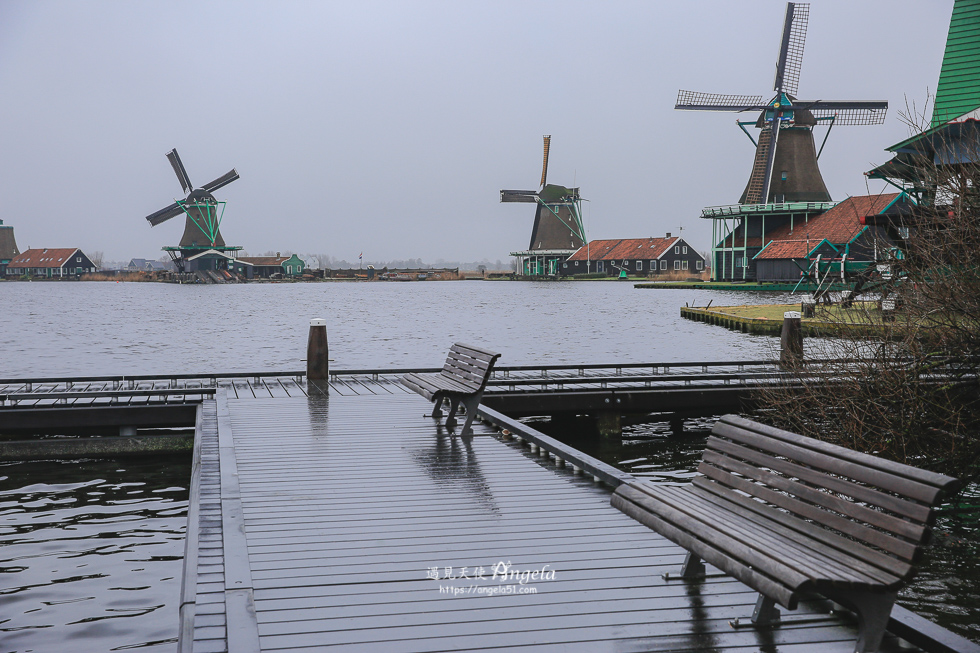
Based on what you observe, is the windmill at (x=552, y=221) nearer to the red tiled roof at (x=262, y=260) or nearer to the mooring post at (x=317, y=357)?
the red tiled roof at (x=262, y=260)

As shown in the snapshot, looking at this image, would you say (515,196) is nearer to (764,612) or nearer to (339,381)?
(339,381)

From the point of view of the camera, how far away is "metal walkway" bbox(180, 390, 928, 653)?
3.56 m

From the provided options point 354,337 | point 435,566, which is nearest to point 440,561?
point 435,566

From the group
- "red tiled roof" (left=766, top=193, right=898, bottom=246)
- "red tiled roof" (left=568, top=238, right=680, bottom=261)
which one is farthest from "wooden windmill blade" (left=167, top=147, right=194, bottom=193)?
"red tiled roof" (left=766, top=193, right=898, bottom=246)

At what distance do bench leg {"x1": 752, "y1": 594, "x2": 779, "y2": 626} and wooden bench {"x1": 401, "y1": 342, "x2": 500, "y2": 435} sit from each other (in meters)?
4.17

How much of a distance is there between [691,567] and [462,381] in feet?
14.7

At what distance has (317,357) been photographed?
39.5 ft

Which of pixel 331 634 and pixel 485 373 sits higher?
pixel 485 373

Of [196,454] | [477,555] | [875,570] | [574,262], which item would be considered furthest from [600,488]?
[574,262]

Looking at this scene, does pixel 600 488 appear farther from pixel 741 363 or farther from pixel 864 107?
pixel 864 107

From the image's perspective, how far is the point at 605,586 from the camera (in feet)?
13.6

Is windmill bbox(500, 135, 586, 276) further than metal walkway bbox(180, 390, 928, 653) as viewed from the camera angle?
Yes

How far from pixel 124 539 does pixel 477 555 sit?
184 inches

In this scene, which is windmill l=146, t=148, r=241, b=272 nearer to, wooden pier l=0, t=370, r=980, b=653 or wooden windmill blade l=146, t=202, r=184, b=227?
wooden windmill blade l=146, t=202, r=184, b=227
